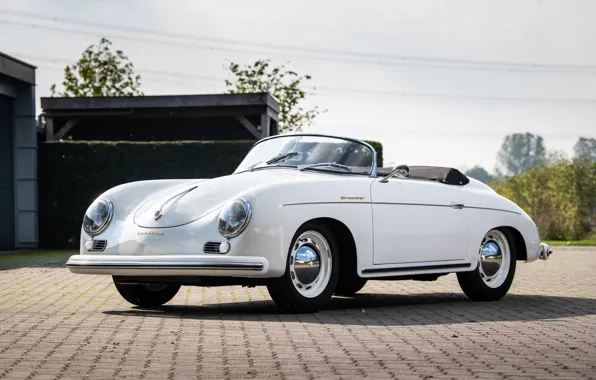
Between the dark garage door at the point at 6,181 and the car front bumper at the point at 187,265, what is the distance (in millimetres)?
14938

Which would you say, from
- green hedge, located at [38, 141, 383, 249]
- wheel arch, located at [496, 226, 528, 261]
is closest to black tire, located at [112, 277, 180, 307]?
wheel arch, located at [496, 226, 528, 261]

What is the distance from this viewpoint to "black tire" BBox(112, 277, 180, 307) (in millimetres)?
9617

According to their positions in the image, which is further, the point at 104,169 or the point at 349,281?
the point at 104,169

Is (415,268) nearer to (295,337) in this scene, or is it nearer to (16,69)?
(295,337)

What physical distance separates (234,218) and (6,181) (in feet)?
52.6

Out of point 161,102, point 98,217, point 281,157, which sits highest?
point 161,102

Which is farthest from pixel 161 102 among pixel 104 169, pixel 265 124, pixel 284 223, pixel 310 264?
pixel 284 223

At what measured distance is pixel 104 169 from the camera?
22781mm

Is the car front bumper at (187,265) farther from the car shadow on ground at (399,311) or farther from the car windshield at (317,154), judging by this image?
the car windshield at (317,154)

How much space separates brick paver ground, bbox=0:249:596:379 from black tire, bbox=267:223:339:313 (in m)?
0.14

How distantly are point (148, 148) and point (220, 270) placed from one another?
14.9 m

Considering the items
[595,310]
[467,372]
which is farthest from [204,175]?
[467,372]

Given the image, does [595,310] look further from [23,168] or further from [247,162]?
[23,168]

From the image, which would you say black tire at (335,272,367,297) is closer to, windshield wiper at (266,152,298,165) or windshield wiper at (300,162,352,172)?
windshield wiper at (300,162,352,172)
